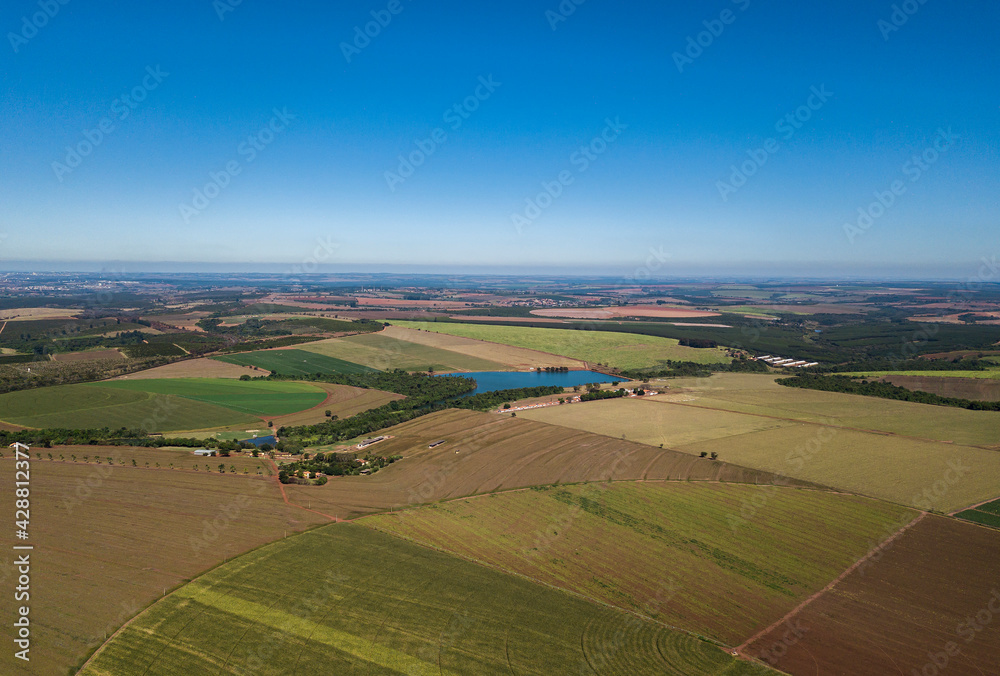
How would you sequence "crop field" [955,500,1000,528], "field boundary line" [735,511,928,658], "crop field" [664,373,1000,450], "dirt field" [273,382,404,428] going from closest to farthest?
"field boundary line" [735,511,928,658] → "crop field" [955,500,1000,528] → "crop field" [664,373,1000,450] → "dirt field" [273,382,404,428]

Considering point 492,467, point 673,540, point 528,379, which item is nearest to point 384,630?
point 673,540

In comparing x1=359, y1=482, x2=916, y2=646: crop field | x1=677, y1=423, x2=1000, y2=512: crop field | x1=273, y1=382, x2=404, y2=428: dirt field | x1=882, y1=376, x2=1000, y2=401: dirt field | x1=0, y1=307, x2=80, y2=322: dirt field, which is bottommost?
x1=359, y1=482, x2=916, y2=646: crop field

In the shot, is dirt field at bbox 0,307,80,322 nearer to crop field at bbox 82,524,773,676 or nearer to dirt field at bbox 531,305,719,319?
dirt field at bbox 531,305,719,319

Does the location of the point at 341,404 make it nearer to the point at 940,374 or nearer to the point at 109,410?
the point at 109,410

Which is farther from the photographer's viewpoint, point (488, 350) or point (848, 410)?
point (488, 350)

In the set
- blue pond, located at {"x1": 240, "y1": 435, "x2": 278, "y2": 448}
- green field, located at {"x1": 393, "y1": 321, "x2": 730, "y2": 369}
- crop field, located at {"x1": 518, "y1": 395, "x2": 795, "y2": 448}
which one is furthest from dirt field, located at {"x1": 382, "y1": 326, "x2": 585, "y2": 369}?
blue pond, located at {"x1": 240, "y1": 435, "x2": 278, "y2": 448}

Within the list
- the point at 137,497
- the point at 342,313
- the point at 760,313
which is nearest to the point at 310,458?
the point at 137,497
